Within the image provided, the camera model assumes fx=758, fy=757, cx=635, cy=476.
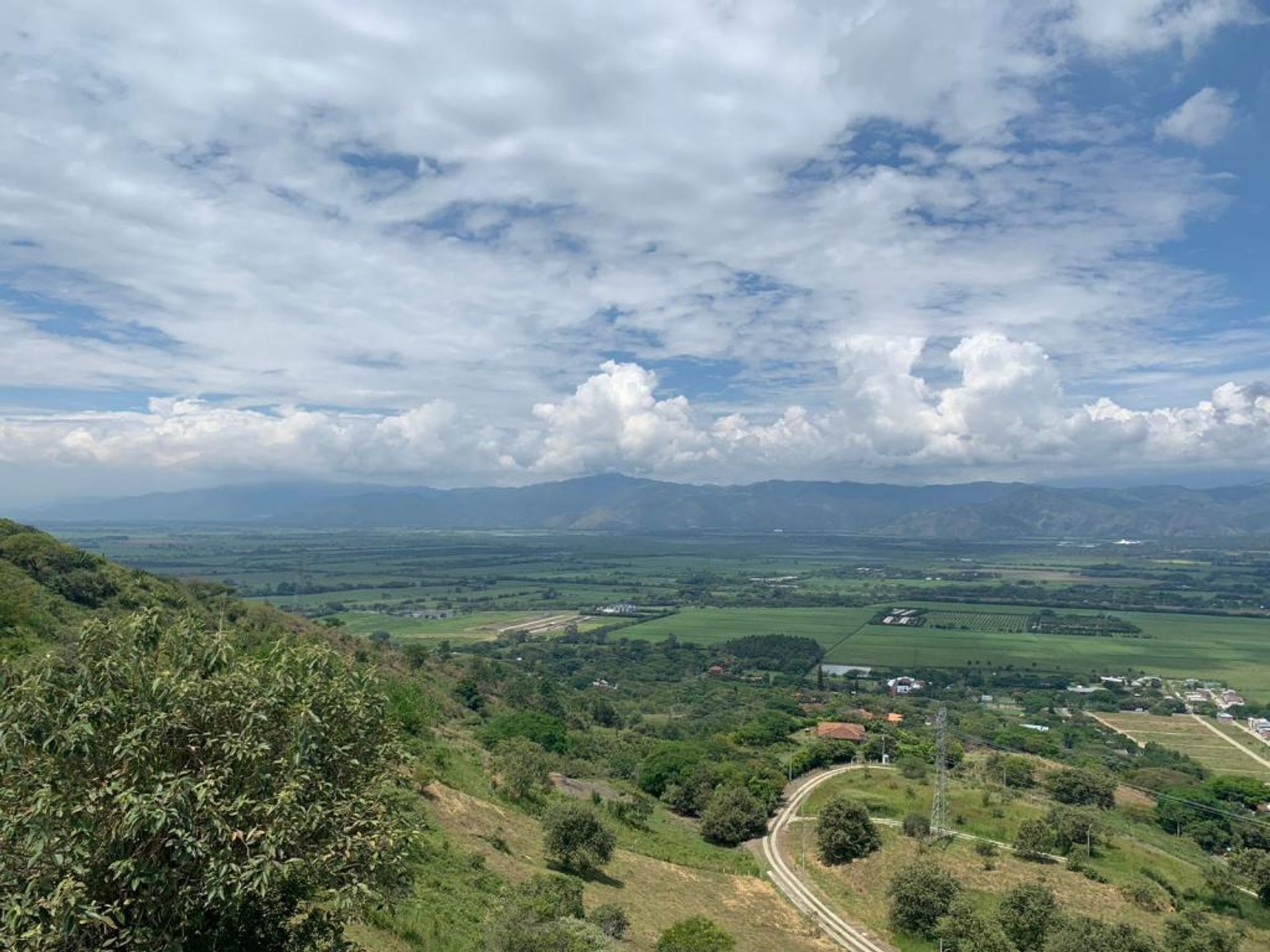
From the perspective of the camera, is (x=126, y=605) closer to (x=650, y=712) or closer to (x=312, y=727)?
(x=312, y=727)

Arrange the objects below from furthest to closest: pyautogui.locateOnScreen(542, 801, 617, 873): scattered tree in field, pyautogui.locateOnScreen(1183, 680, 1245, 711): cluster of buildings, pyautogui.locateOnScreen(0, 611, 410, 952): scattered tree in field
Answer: pyautogui.locateOnScreen(1183, 680, 1245, 711): cluster of buildings
pyautogui.locateOnScreen(542, 801, 617, 873): scattered tree in field
pyautogui.locateOnScreen(0, 611, 410, 952): scattered tree in field

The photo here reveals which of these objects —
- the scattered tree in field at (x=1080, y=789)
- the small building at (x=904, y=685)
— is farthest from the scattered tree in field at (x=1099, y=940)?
the small building at (x=904, y=685)

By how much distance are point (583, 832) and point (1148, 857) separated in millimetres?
38073

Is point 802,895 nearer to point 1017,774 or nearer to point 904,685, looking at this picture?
point 1017,774

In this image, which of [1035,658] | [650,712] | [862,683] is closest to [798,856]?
[650,712]

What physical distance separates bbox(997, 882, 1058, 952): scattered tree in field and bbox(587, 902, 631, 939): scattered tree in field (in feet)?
59.5

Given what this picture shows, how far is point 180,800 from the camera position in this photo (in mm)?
9469

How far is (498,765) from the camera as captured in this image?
49062 millimetres

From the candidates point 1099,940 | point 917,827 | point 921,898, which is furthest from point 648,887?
point 917,827

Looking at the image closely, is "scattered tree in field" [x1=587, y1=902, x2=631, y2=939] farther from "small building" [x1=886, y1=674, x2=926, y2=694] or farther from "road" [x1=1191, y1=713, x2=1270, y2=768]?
"small building" [x1=886, y1=674, x2=926, y2=694]

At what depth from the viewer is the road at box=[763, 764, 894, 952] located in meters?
37.3

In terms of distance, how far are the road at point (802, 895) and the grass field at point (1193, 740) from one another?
2193 inches

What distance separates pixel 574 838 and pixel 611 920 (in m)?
7.32

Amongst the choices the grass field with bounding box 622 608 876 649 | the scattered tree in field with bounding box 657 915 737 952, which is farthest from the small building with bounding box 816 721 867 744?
the grass field with bounding box 622 608 876 649
